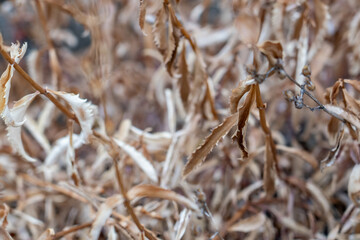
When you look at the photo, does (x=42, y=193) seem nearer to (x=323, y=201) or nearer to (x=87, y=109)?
(x=87, y=109)

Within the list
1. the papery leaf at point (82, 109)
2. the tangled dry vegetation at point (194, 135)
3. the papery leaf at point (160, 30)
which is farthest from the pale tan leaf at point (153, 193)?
the papery leaf at point (160, 30)

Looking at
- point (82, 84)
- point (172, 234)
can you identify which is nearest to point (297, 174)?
point (172, 234)

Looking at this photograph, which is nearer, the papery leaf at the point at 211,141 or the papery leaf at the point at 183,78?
the papery leaf at the point at 211,141

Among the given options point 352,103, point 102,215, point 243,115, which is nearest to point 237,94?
point 243,115

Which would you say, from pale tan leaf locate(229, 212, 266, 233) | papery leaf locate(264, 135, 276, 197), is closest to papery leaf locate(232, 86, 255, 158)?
papery leaf locate(264, 135, 276, 197)

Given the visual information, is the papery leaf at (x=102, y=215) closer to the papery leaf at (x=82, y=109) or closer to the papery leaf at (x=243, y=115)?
the papery leaf at (x=82, y=109)

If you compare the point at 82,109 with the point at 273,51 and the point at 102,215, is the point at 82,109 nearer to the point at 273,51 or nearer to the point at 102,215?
the point at 102,215
